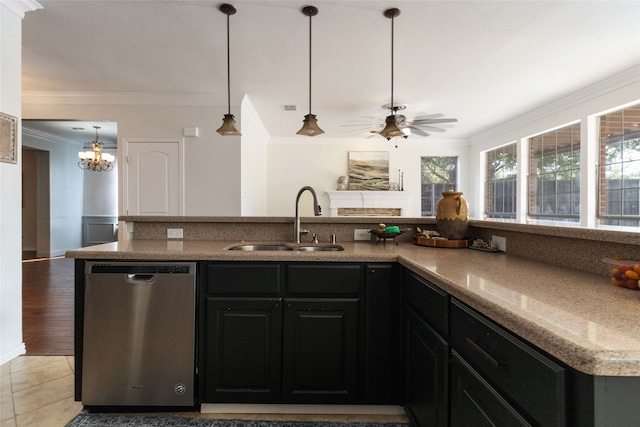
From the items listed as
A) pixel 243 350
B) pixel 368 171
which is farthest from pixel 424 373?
pixel 368 171

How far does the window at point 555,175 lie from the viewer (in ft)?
15.7

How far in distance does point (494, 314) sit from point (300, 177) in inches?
263

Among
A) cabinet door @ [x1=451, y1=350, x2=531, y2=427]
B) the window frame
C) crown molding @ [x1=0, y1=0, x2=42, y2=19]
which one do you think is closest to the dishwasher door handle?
cabinet door @ [x1=451, y1=350, x2=531, y2=427]

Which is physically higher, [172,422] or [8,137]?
[8,137]

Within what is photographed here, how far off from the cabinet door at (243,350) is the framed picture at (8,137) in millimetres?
2074

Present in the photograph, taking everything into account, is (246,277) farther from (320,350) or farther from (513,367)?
(513,367)

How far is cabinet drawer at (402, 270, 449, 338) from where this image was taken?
3.97 feet

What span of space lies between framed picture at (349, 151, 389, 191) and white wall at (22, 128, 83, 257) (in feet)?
21.1

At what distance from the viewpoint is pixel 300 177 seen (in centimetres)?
738

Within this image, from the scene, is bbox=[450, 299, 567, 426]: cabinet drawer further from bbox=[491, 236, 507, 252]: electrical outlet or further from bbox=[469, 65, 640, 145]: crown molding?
bbox=[469, 65, 640, 145]: crown molding

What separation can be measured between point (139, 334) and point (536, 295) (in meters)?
1.78

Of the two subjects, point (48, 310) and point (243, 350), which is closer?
point (243, 350)

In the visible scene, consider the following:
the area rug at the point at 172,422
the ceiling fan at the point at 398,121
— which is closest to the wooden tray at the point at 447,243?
the area rug at the point at 172,422

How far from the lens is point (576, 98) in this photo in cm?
454
